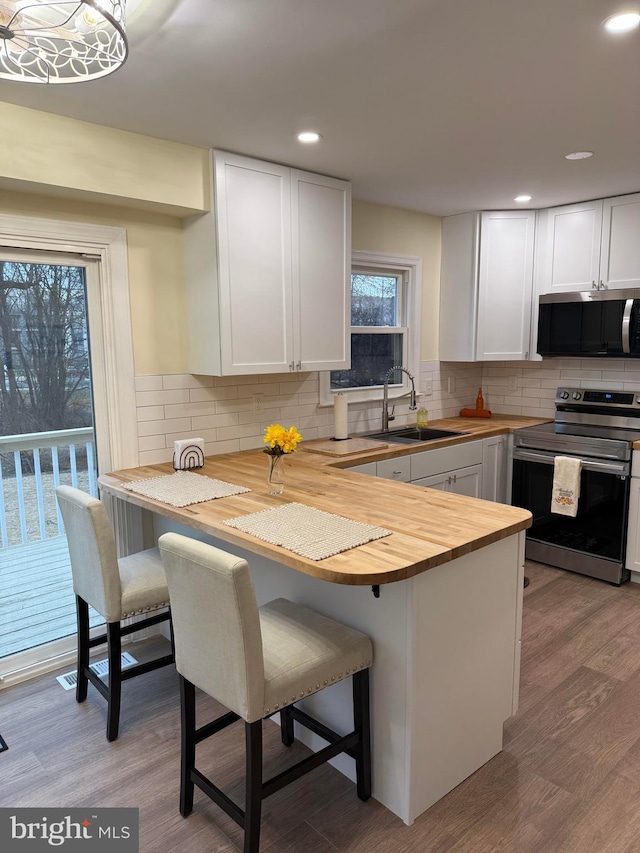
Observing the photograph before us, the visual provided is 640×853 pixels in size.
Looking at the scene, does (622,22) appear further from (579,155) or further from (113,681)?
(113,681)

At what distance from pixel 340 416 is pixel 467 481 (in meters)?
1.01

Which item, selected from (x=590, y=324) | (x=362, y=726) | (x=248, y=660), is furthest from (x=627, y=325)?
(x=248, y=660)

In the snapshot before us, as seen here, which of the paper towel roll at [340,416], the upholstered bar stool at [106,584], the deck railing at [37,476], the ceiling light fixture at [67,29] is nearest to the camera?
the ceiling light fixture at [67,29]

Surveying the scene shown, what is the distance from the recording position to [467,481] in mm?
4020

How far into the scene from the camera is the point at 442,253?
454 centimetres

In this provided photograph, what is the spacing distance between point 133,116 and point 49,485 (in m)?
1.69

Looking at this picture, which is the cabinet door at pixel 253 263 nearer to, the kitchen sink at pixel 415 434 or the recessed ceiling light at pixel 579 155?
the kitchen sink at pixel 415 434

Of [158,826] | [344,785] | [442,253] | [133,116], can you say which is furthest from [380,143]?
[158,826]

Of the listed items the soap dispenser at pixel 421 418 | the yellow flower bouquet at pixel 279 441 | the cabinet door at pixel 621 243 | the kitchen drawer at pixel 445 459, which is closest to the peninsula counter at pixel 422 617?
the yellow flower bouquet at pixel 279 441

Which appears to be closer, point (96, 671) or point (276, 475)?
point (276, 475)

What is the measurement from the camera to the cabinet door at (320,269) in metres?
3.24

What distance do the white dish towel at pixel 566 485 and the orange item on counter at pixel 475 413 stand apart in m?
0.96

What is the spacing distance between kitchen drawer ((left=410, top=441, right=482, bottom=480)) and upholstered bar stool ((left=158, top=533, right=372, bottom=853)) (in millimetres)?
1760

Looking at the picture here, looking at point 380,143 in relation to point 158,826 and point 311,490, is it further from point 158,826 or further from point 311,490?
point 158,826
